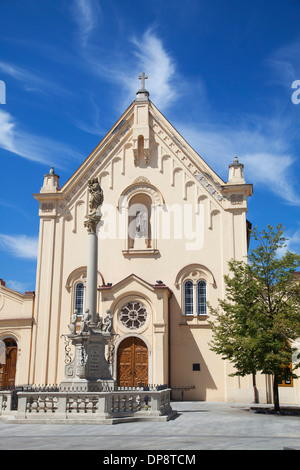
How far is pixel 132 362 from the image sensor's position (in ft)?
92.6

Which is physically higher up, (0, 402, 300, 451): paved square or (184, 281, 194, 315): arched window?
(184, 281, 194, 315): arched window

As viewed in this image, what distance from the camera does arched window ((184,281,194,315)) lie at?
2959 centimetres

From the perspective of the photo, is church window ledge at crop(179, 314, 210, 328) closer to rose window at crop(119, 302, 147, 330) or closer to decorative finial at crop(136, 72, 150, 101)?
rose window at crop(119, 302, 147, 330)

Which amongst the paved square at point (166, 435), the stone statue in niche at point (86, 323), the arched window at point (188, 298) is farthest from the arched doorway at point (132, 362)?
the stone statue in niche at point (86, 323)

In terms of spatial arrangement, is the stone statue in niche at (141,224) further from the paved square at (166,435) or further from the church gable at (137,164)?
the paved square at (166,435)

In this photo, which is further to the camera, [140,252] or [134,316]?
[140,252]

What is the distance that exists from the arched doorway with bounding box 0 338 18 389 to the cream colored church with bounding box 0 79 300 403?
0.06m

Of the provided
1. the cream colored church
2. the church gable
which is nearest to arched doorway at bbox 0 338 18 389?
the cream colored church

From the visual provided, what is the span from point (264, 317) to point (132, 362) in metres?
9.60

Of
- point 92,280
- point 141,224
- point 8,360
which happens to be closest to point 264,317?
point 92,280

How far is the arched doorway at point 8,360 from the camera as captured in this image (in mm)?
30609

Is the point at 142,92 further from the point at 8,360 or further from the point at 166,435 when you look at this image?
the point at 166,435
